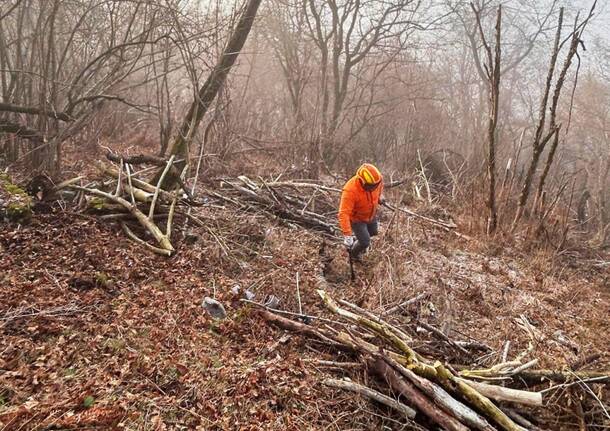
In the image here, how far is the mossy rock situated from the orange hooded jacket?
11.4 feet

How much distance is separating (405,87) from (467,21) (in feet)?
26.3

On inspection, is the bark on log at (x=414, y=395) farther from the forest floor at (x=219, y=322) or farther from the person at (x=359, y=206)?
the person at (x=359, y=206)

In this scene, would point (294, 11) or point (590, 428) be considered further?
point (294, 11)

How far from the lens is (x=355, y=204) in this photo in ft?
17.8

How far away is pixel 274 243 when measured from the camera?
5699mm

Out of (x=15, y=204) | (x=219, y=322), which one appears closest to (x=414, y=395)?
(x=219, y=322)

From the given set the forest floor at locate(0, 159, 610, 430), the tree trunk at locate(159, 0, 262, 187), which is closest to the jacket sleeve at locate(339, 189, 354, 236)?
the forest floor at locate(0, 159, 610, 430)

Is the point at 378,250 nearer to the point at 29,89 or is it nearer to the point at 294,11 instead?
the point at 29,89

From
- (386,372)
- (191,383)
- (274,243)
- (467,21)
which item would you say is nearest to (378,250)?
(274,243)

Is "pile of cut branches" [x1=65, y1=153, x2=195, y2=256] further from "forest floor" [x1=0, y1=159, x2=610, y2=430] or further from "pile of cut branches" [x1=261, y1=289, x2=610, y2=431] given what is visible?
"pile of cut branches" [x1=261, y1=289, x2=610, y2=431]

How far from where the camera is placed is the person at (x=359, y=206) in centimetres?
521

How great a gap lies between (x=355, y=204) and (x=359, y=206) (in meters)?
0.06

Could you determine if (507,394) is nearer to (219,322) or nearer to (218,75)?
(219,322)

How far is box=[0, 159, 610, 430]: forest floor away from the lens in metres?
2.92
